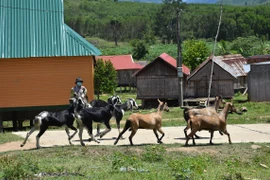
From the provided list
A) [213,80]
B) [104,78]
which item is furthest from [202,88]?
[104,78]

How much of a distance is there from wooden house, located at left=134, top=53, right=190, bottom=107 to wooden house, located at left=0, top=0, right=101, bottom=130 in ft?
51.3

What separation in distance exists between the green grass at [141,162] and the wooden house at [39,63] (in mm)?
9458

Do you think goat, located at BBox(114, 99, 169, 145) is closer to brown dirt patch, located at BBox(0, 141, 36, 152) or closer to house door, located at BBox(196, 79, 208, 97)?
brown dirt patch, located at BBox(0, 141, 36, 152)

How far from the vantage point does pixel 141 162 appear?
41.5 feet

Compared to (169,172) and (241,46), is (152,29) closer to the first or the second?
(241,46)

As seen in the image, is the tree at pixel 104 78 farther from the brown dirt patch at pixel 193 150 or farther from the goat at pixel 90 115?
the brown dirt patch at pixel 193 150

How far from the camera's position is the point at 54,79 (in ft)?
79.4

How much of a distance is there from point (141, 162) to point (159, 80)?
2724 cm

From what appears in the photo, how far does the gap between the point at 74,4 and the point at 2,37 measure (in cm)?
15990

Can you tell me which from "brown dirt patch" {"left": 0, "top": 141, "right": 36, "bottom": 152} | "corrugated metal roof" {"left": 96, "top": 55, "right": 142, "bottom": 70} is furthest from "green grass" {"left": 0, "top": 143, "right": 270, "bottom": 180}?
"corrugated metal roof" {"left": 96, "top": 55, "right": 142, "bottom": 70}

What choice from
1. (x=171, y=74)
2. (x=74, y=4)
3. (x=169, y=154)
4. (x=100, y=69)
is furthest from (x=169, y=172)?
(x=74, y=4)

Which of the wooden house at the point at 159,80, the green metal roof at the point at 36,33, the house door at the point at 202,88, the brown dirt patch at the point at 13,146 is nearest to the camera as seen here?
the brown dirt patch at the point at 13,146

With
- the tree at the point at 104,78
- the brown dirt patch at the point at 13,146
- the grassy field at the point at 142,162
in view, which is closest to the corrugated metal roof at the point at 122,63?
the tree at the point at 104,78

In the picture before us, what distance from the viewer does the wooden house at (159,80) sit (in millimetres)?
39250
